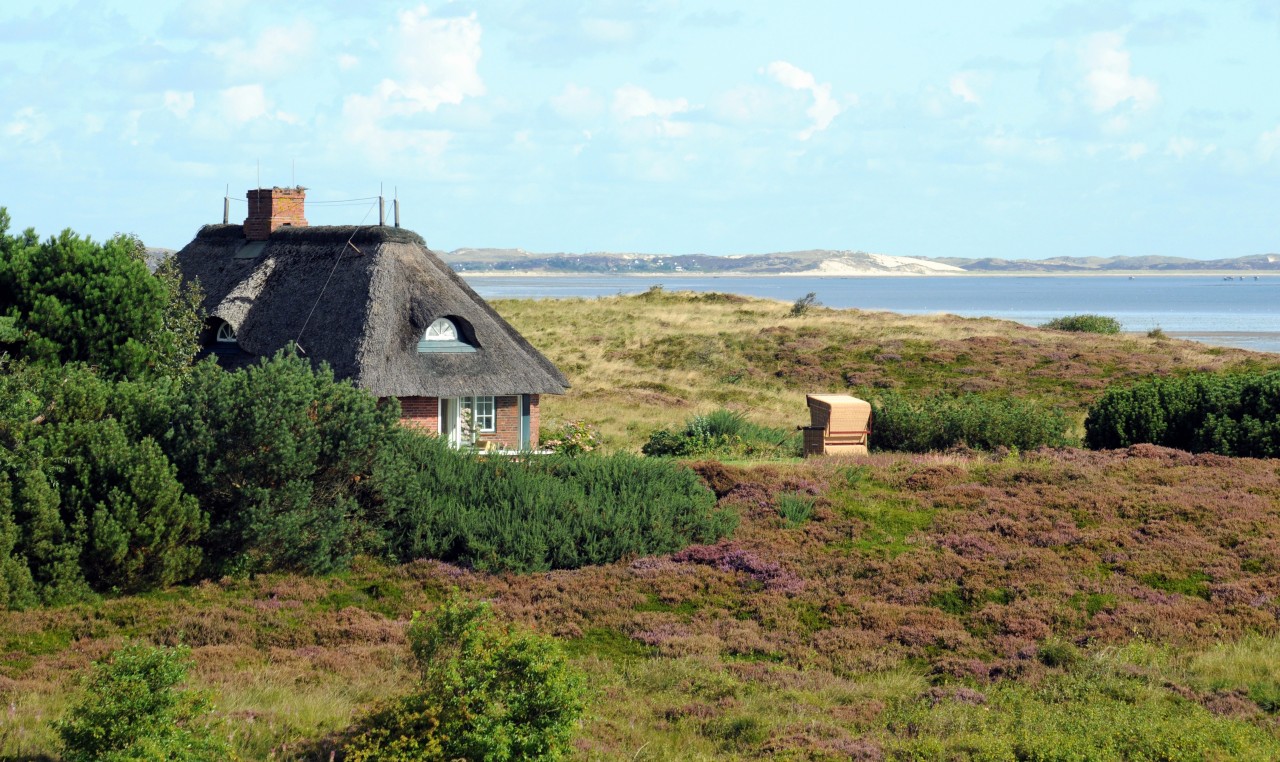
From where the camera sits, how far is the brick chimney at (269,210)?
3406 cm

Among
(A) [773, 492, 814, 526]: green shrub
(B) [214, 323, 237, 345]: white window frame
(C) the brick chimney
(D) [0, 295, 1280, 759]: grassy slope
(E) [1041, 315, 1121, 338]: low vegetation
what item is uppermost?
(C) the brick chimney

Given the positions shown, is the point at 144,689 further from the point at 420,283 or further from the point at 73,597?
the point at 420,283

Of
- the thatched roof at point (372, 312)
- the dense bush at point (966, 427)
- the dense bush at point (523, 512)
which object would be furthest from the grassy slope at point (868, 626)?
the thatched roof at point (372, 312)

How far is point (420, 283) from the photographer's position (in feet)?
98.6

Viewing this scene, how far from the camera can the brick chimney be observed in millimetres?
34062

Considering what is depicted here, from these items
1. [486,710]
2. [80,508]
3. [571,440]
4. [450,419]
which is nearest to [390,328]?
[450,419]

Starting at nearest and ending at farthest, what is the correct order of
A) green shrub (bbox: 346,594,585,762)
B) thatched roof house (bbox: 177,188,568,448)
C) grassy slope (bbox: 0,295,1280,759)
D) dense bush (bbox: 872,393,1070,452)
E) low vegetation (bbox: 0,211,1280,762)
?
green shrub (bbox: 346,594,585,762) → low vegetation (bbox: 0,211,1280,762) → grassy slope (bbox: 0,295,1280,759) → dense bush (bbox: 872,393,1070,452) → thatched roof house (bbox: 177,188,568,448)

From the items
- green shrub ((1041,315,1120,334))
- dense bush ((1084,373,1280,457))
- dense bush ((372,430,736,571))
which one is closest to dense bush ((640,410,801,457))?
dense bush ((372,430,736,571))

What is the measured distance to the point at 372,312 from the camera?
93.7ft

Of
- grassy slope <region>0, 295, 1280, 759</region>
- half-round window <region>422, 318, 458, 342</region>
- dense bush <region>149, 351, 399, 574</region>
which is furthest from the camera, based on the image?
half-round window <region>422, 318, 458, 342</region>

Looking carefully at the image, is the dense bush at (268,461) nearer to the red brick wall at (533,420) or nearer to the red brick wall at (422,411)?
the red brick wall at (422,411)

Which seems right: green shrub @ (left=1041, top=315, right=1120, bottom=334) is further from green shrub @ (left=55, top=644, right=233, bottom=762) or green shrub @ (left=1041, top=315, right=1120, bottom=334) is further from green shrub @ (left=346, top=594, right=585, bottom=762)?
green shrub @ (left=55, top=644, right=233, bottom=762)

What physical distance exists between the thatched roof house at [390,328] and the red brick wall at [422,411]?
3 cm

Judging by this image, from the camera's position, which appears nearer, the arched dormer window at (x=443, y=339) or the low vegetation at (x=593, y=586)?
the low vegetation at (x=593, y=586)
